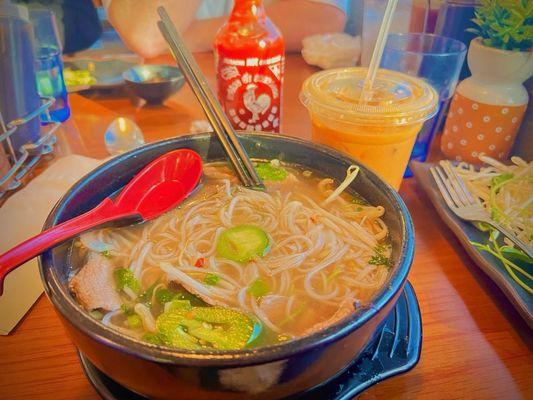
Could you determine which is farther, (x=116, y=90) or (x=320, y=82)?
(x=116, y=90)

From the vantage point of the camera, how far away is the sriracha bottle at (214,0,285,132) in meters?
1.44

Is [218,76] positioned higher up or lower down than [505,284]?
higher up

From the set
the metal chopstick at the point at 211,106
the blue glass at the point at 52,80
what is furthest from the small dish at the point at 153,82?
the metal chopstick at the point at 211,106

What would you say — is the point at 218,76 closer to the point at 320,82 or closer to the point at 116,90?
the point at 320,82

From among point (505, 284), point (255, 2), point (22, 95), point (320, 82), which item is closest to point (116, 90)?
point (22, 95)

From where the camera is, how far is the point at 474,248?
47.7 inches

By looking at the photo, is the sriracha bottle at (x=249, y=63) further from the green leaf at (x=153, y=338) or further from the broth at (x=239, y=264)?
the green leaf at (x=153, y=338)

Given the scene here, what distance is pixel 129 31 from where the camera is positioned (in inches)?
118

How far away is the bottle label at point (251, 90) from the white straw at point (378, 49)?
34 cm

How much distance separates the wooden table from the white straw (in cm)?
49

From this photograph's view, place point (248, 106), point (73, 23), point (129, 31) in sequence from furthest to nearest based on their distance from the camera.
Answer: point (73, 23) → point (129, 31) → point (248, 106)

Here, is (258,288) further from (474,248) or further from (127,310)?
(474,248)

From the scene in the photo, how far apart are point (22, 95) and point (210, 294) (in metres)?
1.25

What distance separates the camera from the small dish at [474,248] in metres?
1.04
